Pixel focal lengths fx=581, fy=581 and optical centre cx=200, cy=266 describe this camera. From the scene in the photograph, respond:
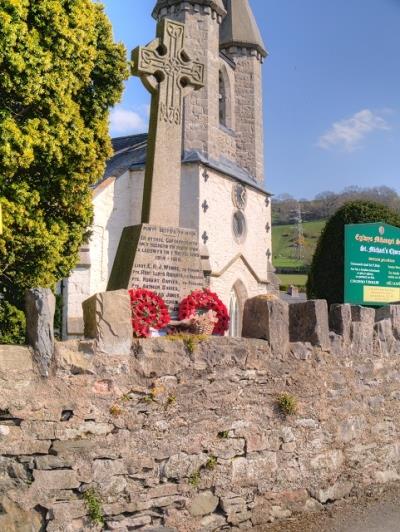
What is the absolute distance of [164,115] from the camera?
711cm

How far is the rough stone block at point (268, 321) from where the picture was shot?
5199 millimetres

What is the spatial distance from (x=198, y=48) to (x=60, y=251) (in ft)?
48.2

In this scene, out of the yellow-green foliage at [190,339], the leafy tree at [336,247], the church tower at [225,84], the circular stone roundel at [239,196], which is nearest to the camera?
the yellow-green foliage at [190,339]

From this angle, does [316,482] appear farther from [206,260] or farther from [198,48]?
[198,48]

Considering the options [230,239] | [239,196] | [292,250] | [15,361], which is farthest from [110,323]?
[292,250]

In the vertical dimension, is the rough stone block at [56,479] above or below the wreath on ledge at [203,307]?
below

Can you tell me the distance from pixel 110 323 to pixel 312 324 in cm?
227

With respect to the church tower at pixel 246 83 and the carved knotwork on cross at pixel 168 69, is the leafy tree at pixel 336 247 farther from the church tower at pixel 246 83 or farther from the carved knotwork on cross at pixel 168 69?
the church tower at pixel 246 83

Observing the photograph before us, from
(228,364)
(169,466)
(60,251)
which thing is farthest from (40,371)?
(60,251)

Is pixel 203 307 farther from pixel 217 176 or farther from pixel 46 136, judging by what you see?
pixel 217 176

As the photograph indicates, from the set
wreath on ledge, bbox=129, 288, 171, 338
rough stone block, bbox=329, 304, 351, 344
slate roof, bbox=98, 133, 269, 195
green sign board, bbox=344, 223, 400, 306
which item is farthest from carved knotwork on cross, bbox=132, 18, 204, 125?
slate roof, bbox=98, 133, 269, 195

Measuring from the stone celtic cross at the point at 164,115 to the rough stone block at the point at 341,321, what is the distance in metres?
2.18

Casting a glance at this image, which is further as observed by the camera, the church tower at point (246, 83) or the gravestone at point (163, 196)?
the church tower at point (246, 83)

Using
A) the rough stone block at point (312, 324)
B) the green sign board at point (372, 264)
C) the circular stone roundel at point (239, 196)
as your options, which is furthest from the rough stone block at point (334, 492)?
the circular stone roundel at point (239, 196)
